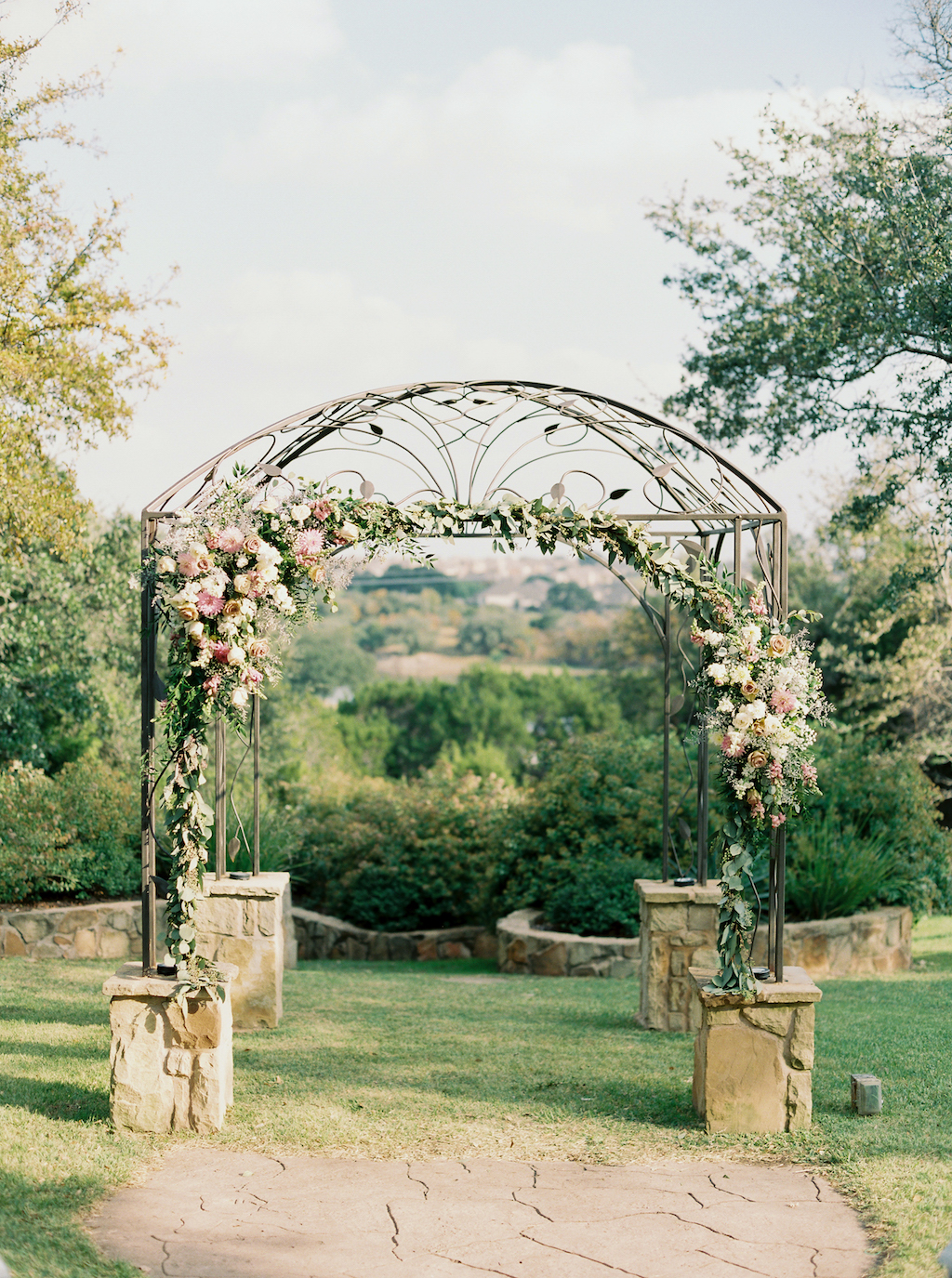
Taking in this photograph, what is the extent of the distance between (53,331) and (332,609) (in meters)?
5.26

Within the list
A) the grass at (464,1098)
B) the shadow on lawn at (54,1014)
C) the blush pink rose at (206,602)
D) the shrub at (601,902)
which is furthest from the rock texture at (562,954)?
the blush pink rose at (206,602)

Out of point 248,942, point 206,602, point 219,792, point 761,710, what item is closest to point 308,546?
point 206,602

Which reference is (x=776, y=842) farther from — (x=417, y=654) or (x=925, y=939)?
(x=417, y=654)

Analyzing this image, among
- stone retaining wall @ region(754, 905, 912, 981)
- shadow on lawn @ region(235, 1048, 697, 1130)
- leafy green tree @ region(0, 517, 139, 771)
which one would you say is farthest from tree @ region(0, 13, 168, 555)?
stone retaining wall @ region(754, 905, 912, 981)

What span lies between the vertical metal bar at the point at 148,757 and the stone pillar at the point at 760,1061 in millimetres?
2283

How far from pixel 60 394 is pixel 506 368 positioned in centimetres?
2538

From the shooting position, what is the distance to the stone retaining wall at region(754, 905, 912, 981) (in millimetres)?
7988

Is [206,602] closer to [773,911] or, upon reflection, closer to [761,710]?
[761,710]

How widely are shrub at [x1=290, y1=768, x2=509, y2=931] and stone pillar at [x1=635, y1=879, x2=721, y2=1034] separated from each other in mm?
3697

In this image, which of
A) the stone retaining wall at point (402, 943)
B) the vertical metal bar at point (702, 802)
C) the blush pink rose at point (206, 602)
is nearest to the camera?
the blush pink rose at point (206, 602)

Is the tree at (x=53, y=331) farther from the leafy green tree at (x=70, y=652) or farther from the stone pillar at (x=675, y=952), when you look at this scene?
the stone pillar at (x=675, y=952)

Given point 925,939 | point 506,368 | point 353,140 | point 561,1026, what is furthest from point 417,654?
point 561,1026

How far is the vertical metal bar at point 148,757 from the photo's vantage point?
4.32 metres

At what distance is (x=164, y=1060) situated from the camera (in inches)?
168
